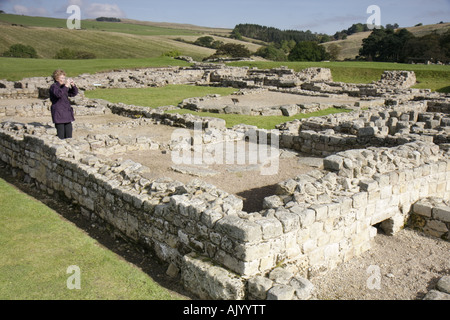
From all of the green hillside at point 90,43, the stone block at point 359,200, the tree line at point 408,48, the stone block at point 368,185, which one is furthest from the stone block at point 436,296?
the green hillside at point 90,43

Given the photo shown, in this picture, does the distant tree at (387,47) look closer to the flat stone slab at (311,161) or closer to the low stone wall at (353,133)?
the low stone wall at (353,133)

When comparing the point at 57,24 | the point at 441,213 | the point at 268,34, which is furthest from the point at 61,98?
the point at 268,34

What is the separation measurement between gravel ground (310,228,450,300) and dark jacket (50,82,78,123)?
9.00 metres

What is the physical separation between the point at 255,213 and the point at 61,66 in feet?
132

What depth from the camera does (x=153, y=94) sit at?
27.5 metres

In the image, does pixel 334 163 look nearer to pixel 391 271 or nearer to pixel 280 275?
pixel 391 271

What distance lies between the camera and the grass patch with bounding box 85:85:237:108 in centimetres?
2445

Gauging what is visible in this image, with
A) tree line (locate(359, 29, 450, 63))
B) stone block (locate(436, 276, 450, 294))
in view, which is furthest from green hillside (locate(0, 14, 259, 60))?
stone block (locate(436, 276, 450, 294))

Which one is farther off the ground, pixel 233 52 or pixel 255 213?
pixel 233 52

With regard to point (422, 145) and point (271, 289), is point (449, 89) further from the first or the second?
point (271, 289)

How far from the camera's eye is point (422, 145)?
970cm

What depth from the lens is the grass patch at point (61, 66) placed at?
35281 millimetres

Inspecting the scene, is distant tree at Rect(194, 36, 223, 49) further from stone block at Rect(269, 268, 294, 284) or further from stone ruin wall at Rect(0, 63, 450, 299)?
stone block at Rect(269, 268, 294, 284)
